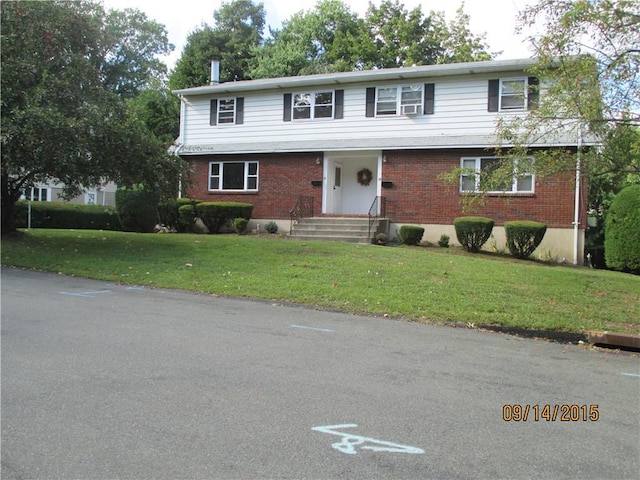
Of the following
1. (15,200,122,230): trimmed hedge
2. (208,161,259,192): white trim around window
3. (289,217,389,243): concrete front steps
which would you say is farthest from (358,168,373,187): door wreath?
(15,200,122,230): trimmed hedge

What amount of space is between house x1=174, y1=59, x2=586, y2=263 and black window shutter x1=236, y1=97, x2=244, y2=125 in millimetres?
43

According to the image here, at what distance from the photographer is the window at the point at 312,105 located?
843 inches

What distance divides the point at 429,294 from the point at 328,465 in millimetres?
6788

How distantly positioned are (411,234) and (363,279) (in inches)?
294

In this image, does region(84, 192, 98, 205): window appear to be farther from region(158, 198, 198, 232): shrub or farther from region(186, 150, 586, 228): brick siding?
region(158, 198, 198, 232): shrub

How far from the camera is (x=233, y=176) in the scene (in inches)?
891

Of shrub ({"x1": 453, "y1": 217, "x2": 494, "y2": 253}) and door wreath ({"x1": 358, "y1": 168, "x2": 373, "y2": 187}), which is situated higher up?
door wreath ({"x1": 358, "y1": 168, "x2": 373, "y2": 187})

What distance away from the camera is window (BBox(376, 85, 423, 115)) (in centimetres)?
2005

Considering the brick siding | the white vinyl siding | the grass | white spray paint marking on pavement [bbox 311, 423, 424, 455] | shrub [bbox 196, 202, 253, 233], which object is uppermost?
the white vinyl siding

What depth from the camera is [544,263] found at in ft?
54.2

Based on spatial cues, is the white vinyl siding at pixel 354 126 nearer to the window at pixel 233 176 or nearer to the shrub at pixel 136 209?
the window at pixel 233 176

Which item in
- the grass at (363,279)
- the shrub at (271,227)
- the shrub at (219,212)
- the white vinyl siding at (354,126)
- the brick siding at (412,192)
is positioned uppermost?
the white vinyl siding at (354,126)

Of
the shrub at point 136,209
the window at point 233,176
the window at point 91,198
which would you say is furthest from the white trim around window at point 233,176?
the window at point 91,198
